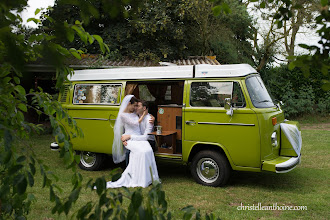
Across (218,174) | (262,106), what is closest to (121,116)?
(218,174)

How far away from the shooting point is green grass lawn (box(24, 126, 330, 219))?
5082 mm

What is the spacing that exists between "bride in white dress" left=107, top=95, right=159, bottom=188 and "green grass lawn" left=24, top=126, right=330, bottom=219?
0.36 meters

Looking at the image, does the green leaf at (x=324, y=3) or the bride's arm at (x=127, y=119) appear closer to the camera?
the green leaf at (x=324, y=3)

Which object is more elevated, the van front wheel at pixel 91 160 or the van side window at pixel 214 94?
the van side window at pixel 214 94

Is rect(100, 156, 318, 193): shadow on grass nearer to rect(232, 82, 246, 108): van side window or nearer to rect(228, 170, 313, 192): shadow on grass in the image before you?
rect(228, 170, 313, 192): shadow on grass

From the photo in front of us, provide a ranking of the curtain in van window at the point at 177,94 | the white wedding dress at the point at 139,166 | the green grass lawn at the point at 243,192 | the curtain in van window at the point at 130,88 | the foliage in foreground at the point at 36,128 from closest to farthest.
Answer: the foliage in foreground at the point at 36,128 < the green grass lawn at the point at 243,192 < the white wedding dress at the point at 139,166 < the curtain in van window at the point at 130,88 < the curtain in van window at the point at 177,94

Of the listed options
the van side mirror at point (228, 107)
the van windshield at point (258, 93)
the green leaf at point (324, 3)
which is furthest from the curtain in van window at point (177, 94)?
the green leaf at point (324, 3)

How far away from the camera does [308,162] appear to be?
27.5 ft

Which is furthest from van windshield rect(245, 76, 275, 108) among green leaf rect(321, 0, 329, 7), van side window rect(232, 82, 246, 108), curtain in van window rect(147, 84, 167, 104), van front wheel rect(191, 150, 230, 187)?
green leaf rect(321, 0, 329, 7)

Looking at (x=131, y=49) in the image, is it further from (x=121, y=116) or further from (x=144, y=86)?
(x=121, y=116)

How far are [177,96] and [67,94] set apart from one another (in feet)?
8.70

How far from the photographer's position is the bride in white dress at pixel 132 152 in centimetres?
646

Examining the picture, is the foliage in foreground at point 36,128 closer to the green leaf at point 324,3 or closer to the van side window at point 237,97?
the green leaf at point 324,3

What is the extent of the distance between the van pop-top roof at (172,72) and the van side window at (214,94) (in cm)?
18
